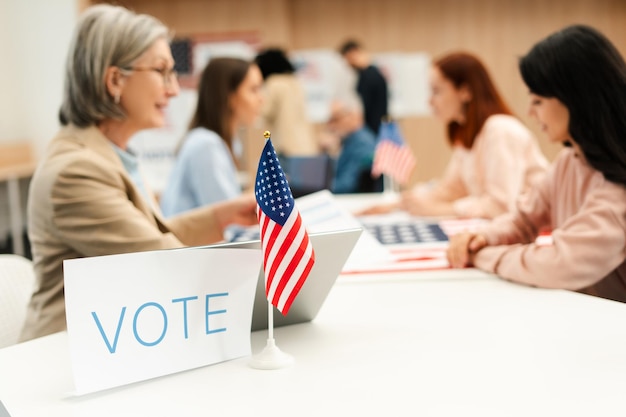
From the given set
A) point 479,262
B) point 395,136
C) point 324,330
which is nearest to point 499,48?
point 395,136

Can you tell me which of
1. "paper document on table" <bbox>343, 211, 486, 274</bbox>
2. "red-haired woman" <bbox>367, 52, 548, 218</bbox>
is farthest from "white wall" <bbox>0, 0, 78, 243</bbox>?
"paper document on table" <bbox>343, 211, 486, 274</bbox>

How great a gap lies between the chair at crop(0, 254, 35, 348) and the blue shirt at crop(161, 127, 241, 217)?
129 cm

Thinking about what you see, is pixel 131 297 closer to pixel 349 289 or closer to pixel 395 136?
pixel 349 289

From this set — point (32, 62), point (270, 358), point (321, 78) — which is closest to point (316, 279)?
point (270, 358)

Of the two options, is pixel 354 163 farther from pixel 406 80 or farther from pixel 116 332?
pixel 116 332

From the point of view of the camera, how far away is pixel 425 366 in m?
1.13

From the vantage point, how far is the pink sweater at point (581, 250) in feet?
5.17

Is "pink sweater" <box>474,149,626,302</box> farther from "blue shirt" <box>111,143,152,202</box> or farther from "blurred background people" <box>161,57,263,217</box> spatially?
"blurred background people" <box>161,57,263,217</box>

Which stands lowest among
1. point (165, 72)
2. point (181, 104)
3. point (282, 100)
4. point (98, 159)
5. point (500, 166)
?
point (181, 104)

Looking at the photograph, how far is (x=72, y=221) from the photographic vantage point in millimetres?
1568

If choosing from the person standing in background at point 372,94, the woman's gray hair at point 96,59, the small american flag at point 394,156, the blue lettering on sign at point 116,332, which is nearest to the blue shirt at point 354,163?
the small american flag at point 394,156

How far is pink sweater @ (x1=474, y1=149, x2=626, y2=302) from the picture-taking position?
1576mm

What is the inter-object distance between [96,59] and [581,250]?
1180mm

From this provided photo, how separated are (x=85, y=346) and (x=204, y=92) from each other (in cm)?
223
